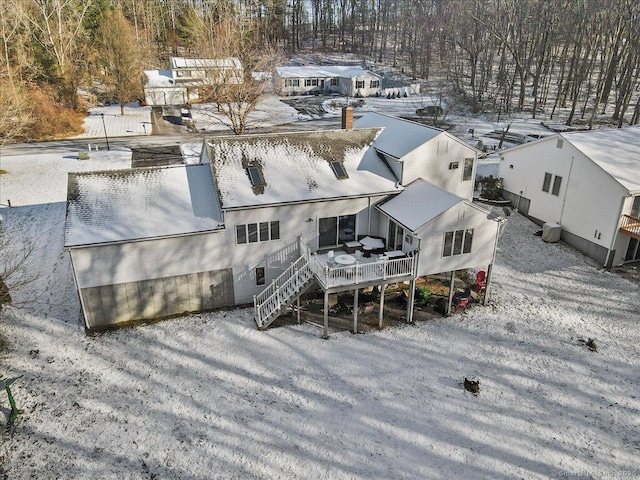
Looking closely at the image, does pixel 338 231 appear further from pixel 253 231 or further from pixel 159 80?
pixel 159 80

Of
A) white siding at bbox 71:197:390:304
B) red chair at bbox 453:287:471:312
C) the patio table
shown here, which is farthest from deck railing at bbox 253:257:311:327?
red chair at bbox 453:287:471:312

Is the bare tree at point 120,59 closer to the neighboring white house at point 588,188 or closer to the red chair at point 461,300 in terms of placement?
the neighboring white house at point 588,188

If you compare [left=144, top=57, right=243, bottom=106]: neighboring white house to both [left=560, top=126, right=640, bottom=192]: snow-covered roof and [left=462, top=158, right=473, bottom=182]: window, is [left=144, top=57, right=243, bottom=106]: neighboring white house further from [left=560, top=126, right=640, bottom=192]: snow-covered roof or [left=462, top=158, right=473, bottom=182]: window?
[left=560, top=126, right=640, bottom=192]: snow-covered roof

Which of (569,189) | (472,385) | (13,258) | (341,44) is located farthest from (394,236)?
(341,44)

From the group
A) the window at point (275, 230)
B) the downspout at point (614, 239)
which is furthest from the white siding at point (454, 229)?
the downspout at point (614, 239)

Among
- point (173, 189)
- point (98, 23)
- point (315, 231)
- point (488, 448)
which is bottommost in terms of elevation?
point (488, 448)

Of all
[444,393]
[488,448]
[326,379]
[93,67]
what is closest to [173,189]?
[326,379]

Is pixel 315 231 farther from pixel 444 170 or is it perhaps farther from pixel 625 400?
pixel 625 400
